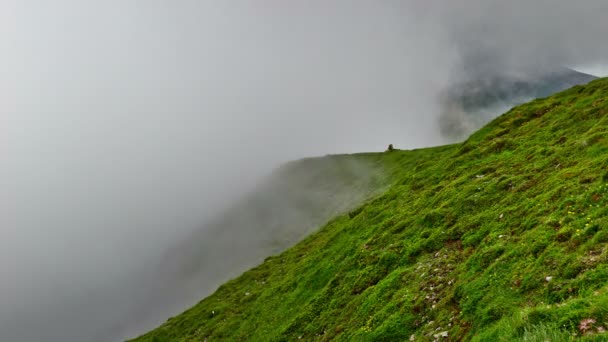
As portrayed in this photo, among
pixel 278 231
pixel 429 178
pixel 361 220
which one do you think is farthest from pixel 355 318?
pixel 278 231

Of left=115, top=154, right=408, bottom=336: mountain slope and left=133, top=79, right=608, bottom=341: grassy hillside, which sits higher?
left=115, top=154, right=408, bottom=336: mountain slope

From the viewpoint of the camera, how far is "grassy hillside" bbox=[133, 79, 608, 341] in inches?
634

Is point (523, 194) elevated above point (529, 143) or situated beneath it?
situated beneath

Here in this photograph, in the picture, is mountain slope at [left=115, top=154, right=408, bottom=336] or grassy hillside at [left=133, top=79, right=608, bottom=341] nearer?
grassy hillside at [left=133, top=79, right=608, bottom=341]

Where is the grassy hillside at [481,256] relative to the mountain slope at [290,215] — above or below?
below

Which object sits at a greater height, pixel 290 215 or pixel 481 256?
pixel 290 215

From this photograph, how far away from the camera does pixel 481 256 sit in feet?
74.3

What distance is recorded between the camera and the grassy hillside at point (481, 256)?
16109 mm

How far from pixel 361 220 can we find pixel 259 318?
1716cm

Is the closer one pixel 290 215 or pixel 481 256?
pixel 481 256

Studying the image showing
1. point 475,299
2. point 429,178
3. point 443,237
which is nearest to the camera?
point 475,299

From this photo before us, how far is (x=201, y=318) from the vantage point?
72.0 meters

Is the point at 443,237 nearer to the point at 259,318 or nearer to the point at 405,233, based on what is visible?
the point at 405,233

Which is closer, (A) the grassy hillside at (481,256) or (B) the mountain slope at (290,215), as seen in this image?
(A) the grassy hillside at (481,256)
